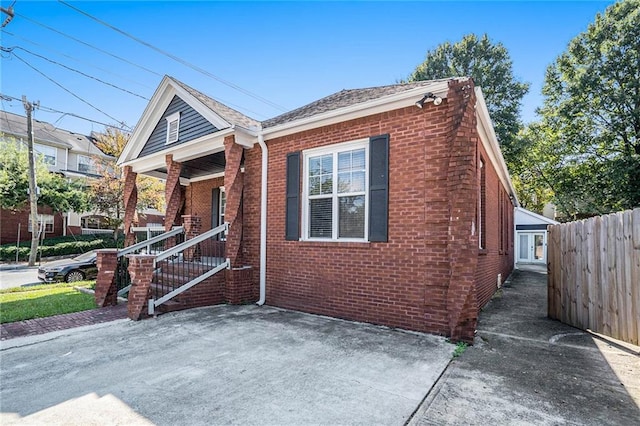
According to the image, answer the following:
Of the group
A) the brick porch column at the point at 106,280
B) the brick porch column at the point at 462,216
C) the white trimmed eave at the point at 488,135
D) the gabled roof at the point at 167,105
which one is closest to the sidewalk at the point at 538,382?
the brick porch column at the point at 462,216

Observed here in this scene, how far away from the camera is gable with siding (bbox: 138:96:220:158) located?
8188 millimetres

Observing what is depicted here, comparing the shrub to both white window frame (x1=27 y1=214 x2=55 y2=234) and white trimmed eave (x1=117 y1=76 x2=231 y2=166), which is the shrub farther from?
white trimmed eave (x1=117 y1=76 x2=231 y2=166)

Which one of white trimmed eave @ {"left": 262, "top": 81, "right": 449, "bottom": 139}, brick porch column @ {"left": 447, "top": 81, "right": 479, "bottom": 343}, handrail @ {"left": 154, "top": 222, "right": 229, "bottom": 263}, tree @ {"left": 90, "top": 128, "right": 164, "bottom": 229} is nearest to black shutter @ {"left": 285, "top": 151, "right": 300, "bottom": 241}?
white trimmed eave @ {"left": 262, "top": 81, "right": 449, "bottom": 139}

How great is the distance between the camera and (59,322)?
575 cm

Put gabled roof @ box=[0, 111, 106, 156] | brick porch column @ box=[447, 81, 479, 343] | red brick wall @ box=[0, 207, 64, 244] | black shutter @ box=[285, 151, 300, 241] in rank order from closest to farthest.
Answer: brick porch column @ box=[447, 81, 479, 343]
black shutter @ box=[285, 151, 300, 241]
red brick wall @ box=[0, 207, 64, 244]
gabled roof @ box=[0, 111, 106, 156]

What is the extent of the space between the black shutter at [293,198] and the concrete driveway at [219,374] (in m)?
1.99

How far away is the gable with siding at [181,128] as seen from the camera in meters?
8.19

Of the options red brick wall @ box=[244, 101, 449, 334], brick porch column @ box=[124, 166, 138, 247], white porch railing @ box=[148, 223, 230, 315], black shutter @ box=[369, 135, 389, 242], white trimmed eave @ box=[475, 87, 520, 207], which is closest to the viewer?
red brick wall @ box=[244, 101, 449, 334]

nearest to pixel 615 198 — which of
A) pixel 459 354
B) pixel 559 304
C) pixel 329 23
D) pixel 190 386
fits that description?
pixel 559 304

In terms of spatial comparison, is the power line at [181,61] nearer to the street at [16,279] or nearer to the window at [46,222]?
the street at [16,279]

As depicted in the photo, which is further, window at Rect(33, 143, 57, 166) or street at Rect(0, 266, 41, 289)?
window at Rect(33, 143, 57, 166)

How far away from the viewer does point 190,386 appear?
128 inches

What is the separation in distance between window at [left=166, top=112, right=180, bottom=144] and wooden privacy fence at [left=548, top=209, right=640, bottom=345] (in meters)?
9.66

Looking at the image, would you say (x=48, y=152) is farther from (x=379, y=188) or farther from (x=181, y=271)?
(x=379, y=188)
